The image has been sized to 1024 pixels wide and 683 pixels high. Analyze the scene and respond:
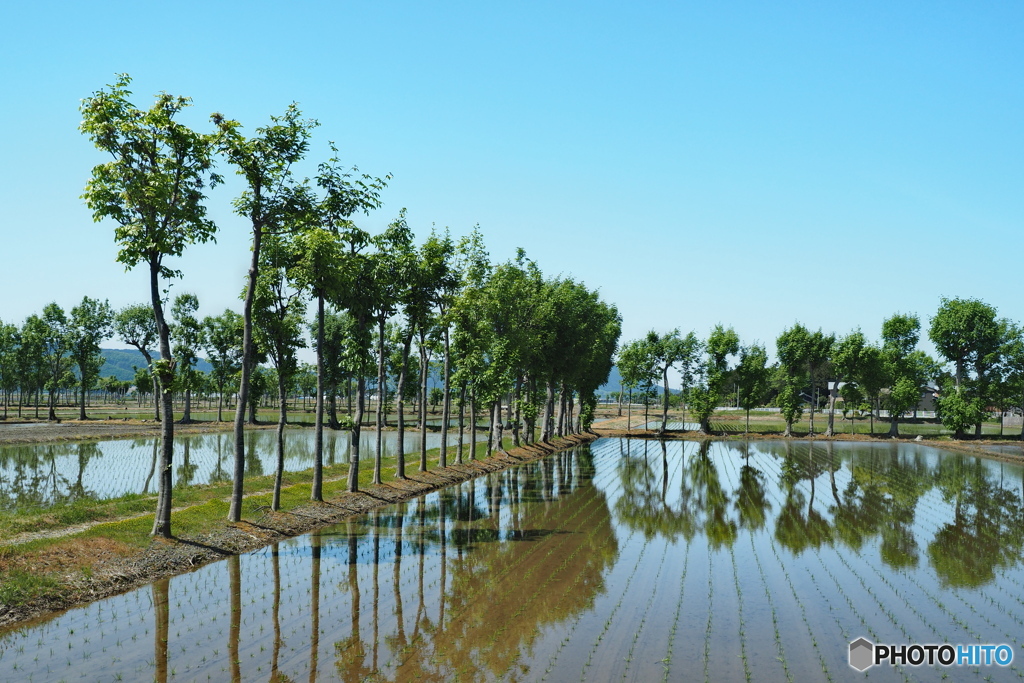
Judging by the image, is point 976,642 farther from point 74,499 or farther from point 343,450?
point 343,450

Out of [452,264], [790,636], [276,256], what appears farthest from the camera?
[452,264]

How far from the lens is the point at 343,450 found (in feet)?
230

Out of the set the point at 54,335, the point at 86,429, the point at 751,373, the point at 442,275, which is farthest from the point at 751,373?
the point at 54,335

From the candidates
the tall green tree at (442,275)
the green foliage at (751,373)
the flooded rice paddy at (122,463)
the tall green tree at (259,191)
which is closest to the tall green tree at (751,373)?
the green foliage at (751,373)

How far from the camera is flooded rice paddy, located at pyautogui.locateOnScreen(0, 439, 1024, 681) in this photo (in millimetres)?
15486

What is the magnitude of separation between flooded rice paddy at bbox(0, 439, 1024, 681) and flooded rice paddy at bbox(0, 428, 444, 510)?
1667 cm

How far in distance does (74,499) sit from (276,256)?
17.3 metres

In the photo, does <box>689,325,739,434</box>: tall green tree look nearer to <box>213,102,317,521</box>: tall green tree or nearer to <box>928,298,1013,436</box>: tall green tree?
<box>928,298,1013,436</box>: tall green tree

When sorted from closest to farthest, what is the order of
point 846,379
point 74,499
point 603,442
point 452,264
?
point 74,499
point 452,264
point 603,442
point 846,379

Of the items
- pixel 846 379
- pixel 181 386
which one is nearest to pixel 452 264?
pixel 181 386

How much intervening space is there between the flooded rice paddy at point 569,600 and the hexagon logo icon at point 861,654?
0.28 meters

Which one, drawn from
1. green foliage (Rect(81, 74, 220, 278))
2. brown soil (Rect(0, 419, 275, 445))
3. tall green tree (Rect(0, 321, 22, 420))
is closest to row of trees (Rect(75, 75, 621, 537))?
green foliage (Rect(81, 74, 220, 278))

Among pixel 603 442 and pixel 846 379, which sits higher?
pixel 846 379

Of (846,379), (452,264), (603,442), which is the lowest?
(603,442)
